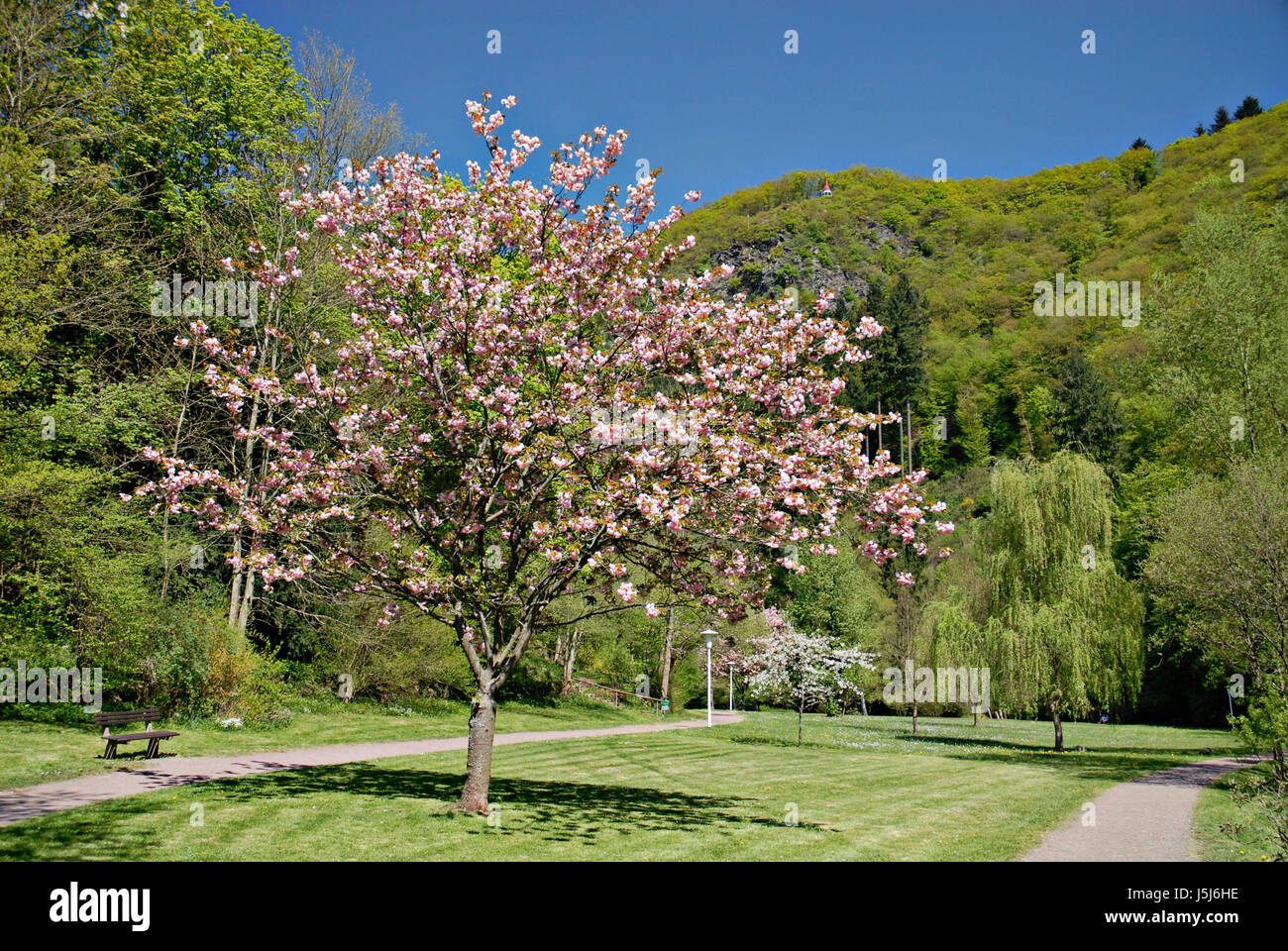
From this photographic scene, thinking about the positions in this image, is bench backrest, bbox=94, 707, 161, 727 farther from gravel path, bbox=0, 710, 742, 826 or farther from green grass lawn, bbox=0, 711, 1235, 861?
green grass lawn, bbox=0, 711, 1235, 861

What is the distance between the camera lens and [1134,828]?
11.0m

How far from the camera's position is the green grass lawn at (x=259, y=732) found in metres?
12.8

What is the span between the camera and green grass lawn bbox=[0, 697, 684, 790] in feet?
42.0

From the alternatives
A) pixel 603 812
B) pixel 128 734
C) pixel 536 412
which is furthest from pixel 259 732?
pixel 536 412

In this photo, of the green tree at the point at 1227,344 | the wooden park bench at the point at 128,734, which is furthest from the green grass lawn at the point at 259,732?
the green tree at the point at 1227,344

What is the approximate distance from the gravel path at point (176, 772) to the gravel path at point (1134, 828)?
11.2 meters

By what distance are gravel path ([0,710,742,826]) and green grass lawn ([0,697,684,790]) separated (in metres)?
0.53

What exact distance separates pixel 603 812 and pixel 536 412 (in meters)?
5.57

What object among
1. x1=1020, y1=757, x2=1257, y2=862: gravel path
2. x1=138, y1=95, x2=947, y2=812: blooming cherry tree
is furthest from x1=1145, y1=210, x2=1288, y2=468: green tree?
x1=138, y1=95, x2=947, y2=812: blooming cherry tree

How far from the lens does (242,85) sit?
950 inches

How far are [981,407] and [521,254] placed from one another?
7546cm
